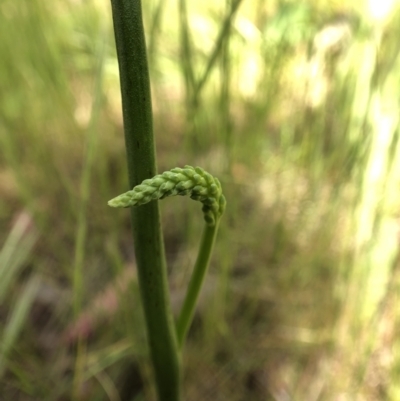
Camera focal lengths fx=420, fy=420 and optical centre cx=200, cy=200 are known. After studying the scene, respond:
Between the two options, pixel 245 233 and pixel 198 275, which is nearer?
pixel 198 275

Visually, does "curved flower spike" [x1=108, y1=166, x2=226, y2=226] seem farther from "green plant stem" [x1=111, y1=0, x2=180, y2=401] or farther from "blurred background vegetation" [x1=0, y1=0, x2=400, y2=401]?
"blurred background vegetation" [x1=0, y1=0, x2=400, y2=401]

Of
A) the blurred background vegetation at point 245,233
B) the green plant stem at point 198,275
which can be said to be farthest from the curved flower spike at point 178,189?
the blurred background vegetation at point 245,233

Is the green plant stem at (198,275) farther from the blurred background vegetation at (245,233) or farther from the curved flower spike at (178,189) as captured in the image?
the blurred background vegetation at (245,233)

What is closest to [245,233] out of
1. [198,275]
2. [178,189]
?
[198,275]

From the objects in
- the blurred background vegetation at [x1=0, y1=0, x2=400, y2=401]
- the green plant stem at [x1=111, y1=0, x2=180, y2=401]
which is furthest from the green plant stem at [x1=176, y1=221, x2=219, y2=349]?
the blurred background vegetation at [x1=0, y1=0, x2=400, y2=401]

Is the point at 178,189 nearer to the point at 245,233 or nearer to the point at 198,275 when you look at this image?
the point at 198,275
